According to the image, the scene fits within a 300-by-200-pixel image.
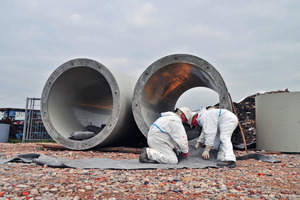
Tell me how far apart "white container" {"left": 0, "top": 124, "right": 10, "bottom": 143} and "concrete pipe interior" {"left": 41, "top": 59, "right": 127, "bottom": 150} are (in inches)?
214

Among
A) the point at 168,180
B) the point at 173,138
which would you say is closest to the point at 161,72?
the point at 173,138

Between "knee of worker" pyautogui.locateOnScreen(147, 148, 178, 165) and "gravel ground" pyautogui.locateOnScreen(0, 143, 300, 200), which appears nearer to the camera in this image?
"gravel ground" pyautogui.locateOnScreen(0, 143, 300, 200)

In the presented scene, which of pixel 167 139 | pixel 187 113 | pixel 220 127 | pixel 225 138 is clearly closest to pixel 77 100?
pixel 187 113

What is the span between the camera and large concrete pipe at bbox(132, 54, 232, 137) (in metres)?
5.70

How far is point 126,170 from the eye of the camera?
3.85m

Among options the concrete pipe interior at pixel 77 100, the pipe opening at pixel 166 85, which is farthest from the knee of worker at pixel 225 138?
the concrete pipe interior at pixel 77 100

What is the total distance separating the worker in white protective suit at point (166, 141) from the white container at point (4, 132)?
916 cm

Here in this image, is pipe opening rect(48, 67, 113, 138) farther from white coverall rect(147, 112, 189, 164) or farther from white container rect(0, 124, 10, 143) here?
white container rect(0, 124, 10, 143)

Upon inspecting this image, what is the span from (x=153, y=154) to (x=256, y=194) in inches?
82.9

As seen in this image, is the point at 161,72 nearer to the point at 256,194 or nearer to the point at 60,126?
the point at 60,126

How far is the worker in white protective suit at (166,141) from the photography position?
174 inches

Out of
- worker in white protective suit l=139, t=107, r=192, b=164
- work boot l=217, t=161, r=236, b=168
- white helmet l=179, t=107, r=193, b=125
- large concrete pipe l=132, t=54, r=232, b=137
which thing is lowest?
work boot l=217, t=161, r=236, b=168

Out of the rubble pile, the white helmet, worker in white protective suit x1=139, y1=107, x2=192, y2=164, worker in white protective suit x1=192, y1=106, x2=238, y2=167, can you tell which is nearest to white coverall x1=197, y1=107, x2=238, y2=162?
worker in white protective suit x1=192, y1=106, x2=238, y2=167

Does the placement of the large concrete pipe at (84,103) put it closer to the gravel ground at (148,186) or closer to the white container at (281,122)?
the gravel ground at (148,186)
